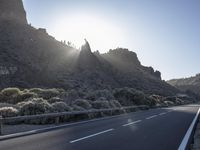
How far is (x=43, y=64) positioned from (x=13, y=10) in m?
Answer: 43.0

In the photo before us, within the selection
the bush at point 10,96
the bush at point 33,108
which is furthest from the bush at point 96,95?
the bush at point 33,108

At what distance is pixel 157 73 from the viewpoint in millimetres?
165750

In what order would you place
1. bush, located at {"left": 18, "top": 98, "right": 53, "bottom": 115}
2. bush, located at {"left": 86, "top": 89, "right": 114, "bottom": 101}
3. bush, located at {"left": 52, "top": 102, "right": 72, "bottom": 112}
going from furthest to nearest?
bush, located at {"left": 86, "top": 89, "right": 114, "bottom": 101} → bush, located at {"left": 52, "top": 102, "right": 72, "bottom": 112} → bush, located at {"left": 18, "top": 98, "right": 53, "bottom": 115}

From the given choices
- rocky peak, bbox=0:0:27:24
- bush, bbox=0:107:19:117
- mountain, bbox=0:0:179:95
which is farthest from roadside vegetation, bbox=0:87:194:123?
rocky peak, bbox=0:0:27:24

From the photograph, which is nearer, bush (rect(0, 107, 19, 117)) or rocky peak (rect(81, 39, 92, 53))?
bush (rect(0, 107, 19, 117))

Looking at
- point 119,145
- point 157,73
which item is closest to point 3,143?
point 119,145

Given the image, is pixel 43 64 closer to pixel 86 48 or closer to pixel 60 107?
pixel 86 48

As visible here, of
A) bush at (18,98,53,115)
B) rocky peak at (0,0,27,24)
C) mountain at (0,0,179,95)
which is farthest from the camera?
rocky peak at (0,0,27,24)

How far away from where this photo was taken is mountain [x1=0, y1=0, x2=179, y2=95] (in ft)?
205

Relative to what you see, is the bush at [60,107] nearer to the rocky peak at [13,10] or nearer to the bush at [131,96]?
the bush at [131,96]

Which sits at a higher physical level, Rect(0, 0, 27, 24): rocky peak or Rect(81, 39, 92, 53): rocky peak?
Rect(0, 0, 27, 24): rocky peak

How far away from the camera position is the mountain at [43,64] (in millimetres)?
62500

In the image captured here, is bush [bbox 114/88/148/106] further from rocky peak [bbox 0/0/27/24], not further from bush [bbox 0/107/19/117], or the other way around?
rocky peak [bbox 0/0/27/24]

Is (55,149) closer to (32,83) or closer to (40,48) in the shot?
(32,83)
